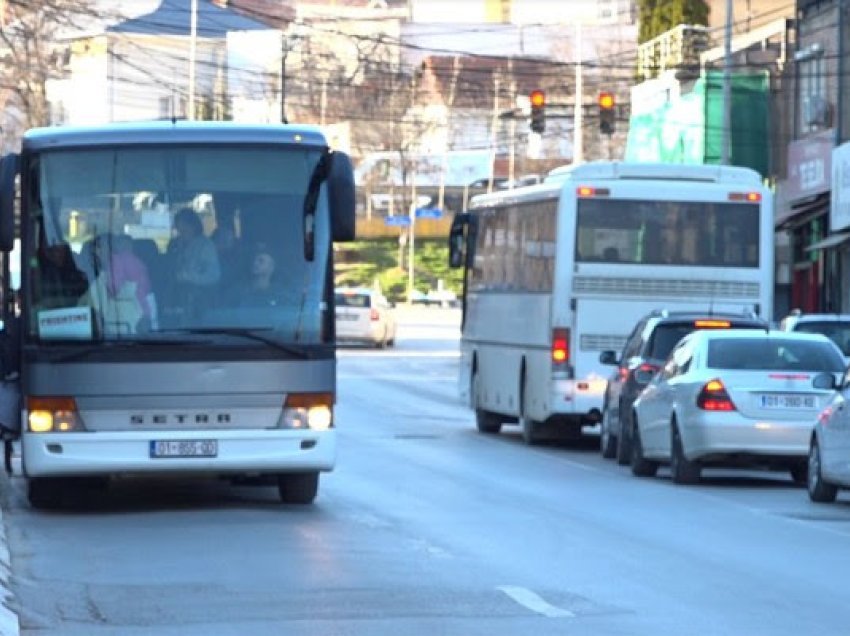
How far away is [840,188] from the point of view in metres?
48.7

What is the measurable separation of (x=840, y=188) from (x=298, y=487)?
3064 cm

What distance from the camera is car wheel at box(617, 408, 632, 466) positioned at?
2697cm

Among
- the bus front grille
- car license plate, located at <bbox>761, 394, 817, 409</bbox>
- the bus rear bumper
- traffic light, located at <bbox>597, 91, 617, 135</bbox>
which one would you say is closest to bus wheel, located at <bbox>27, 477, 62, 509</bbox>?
the bus rear bumper

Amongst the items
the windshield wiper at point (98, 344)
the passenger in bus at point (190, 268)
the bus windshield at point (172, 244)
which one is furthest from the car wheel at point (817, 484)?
the windshield wiper at point (98, 344)

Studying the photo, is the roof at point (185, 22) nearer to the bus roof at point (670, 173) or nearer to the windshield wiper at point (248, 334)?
the bus roof at point (670, 173)

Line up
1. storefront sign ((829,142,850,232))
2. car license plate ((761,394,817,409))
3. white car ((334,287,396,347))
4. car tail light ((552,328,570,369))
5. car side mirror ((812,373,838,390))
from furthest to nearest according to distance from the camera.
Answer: white car ((334,287,396,347))
storefront sign ((829,142,850,232))
car tail light ((552,328,570,369))
car license plate ((761,394,817,409))
car side mirror ((812,373,838,390))

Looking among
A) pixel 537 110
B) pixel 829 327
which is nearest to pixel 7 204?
pixel 829 327

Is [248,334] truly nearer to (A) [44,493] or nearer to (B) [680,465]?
(A) [44,493]

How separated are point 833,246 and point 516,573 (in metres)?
37.3

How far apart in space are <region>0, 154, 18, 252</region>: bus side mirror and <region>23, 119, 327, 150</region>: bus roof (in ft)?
1.30

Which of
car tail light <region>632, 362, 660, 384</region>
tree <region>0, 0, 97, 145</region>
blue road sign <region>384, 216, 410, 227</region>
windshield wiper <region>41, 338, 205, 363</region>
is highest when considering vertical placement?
tree <region>0, 0, 97, 145</region>

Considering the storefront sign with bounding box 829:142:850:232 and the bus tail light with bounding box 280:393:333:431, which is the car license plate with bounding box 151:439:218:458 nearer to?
the bus tail light with bounding box 280:393:333:431

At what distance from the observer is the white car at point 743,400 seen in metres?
23.1

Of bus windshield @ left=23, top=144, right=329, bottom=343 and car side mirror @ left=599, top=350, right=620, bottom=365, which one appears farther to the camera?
car side mirror @ left=599, top=350, right=620, bottom=365
